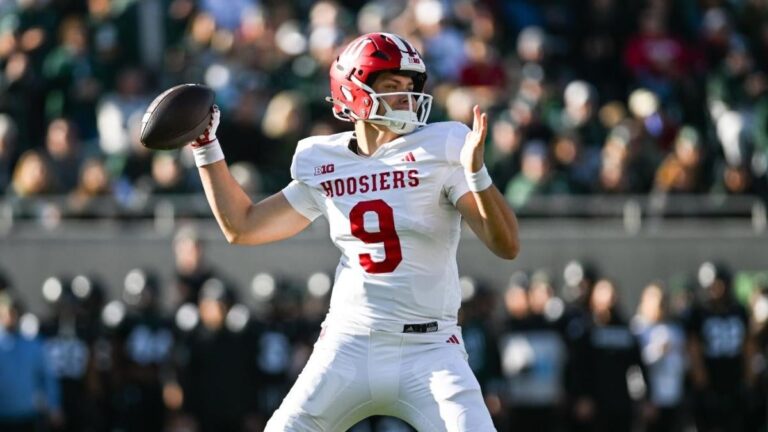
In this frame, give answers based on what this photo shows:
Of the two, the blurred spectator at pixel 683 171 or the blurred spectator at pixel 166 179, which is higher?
the blurred spectator at pixel 166 179

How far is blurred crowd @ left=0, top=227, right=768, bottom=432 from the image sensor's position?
36.4 ft

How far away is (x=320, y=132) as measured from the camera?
1203 cm

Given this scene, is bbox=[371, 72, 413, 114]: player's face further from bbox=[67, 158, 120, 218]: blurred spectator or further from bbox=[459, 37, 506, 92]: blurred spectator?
bbox=[459, 37, 506, 92]: blurred spectator

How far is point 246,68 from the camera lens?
13148mm

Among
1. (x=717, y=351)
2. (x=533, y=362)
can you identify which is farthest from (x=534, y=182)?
(x=717, y=351)

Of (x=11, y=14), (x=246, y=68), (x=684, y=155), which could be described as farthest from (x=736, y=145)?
(x=11, y=14)

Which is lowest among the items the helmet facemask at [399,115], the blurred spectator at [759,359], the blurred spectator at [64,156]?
the blurred spectator at [759,359]

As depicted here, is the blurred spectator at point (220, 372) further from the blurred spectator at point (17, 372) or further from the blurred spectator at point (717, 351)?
the blurred spectator at point (717, 351)

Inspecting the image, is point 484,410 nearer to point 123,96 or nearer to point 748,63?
point 123,96

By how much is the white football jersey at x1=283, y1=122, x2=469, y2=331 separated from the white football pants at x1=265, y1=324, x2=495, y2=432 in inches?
2.7

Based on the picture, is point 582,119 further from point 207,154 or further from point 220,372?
point 207,154

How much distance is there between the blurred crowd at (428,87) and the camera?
1216 centimetres

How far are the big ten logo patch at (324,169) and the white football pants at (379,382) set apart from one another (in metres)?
0.59

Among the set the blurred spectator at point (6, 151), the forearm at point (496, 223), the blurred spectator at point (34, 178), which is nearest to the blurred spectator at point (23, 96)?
the blurred spectator at point (6, 151)
